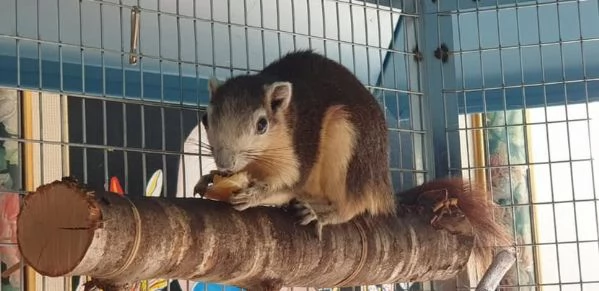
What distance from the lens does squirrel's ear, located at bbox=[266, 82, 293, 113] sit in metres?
2.00

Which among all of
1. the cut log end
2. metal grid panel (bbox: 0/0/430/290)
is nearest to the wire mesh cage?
metal grid panel (bbox: 0/0/430/290)

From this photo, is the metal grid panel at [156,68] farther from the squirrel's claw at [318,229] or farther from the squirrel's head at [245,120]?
the squirrel's claw at [318,229]

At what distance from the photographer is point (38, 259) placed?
1452mm

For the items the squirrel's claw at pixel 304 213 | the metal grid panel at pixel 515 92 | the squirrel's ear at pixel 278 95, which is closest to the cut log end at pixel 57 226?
the squirrel's claw at pixel 304 213

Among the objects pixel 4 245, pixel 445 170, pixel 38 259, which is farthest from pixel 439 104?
pixel 38 259

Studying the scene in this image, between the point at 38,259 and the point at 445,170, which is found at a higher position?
the point at 445,170

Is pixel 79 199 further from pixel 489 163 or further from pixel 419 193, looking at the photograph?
pixel 489 163

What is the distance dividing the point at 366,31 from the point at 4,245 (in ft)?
3.20

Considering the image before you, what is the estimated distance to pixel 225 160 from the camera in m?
1.86

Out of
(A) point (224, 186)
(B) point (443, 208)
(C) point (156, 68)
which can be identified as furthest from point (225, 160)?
(B) point (443, 208)

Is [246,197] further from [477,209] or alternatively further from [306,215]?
[477,209]

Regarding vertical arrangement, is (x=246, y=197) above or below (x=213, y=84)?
below

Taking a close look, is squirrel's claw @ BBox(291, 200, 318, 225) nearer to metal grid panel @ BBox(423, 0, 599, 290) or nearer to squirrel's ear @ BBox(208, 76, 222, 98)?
squirrel's ear @ BBox(208, 76, 222, 98)

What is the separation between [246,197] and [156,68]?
1.57ft
